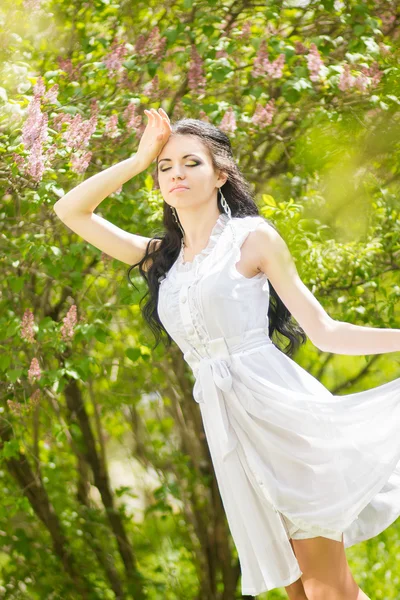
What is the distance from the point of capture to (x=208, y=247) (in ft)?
7.31

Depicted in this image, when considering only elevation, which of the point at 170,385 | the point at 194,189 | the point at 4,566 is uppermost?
the point at 194,189

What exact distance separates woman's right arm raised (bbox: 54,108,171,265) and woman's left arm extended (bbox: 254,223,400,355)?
39 centimetres

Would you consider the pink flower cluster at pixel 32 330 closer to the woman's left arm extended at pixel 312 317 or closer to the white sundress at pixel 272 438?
the white sundress at pixel 272 438

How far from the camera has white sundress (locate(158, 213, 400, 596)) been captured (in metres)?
2.03

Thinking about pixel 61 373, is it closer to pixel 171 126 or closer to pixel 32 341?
pixel 32 341

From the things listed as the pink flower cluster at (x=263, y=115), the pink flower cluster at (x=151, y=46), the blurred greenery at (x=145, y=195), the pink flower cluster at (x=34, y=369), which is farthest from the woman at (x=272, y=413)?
the pink flower cluster at (x=151, y=46)

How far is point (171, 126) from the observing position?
7.52ft

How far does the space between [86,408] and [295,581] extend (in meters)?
2.47

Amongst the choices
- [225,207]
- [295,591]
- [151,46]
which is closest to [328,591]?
[295,591]

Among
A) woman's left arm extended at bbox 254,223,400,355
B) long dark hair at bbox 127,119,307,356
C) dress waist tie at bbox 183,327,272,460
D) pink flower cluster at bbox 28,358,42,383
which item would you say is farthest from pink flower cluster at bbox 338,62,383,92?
pink flower cluster at bbox 28,358,42,383

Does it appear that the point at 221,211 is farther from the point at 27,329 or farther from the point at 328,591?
the point at 328,591

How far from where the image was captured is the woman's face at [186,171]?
86.4 inches

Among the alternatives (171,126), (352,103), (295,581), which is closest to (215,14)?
(352,103)

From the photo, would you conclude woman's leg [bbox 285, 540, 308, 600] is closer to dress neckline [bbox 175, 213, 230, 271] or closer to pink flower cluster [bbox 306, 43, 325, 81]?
dress neckline [bbox 175, 213, 230, 271]
